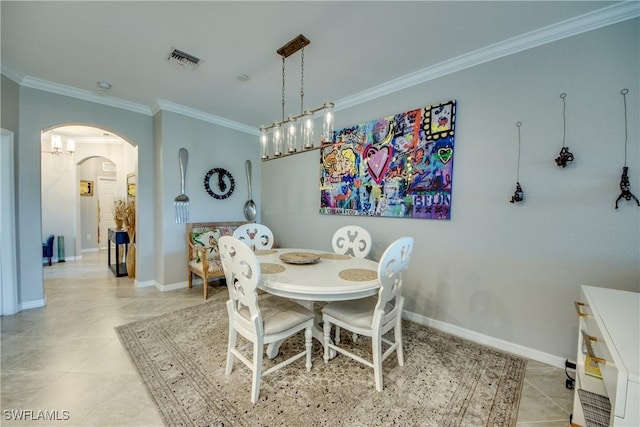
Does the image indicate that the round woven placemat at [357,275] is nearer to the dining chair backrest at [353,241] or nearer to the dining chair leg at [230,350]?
the dining chair backrest at [353,241]

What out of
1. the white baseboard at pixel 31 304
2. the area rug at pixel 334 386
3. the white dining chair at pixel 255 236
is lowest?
the area rug at pixel 334 386

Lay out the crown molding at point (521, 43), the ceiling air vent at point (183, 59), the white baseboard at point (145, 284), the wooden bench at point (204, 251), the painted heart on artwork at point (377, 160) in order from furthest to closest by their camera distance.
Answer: the white baseboard at point (145, 284) < the wooden bench at point (204, 251) < the painted heart on artwork at point (377, 160) < the ceiling air vent at point (183, 59) < the crown molding at point (521, 43)

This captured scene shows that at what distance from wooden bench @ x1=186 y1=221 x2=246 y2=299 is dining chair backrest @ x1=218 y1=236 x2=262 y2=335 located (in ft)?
5.72

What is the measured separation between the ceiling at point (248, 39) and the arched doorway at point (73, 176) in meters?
2.65

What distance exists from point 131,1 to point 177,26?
0.97 ft

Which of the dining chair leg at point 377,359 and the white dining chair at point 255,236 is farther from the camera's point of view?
the white dining chair at point 255,236

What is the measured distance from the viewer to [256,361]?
1533 mm

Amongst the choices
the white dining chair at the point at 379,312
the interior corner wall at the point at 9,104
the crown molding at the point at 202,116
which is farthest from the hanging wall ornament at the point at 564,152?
the interior corner wall at the point at 9,104

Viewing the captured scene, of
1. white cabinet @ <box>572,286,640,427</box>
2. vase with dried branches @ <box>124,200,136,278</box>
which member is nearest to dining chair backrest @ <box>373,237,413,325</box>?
white cabinet @ <box>572,286,640,427</box>

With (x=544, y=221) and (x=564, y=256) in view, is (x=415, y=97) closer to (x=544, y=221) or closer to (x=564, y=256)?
(x=544, y=221)

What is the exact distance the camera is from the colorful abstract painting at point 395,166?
7.91 feet

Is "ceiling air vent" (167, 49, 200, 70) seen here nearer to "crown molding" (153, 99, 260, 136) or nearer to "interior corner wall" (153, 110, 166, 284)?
"crown molding" (153, 99, 260, 136)

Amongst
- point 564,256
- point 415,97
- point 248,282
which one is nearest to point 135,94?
point 248,282

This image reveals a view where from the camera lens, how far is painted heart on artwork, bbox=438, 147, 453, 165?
2.36 m
